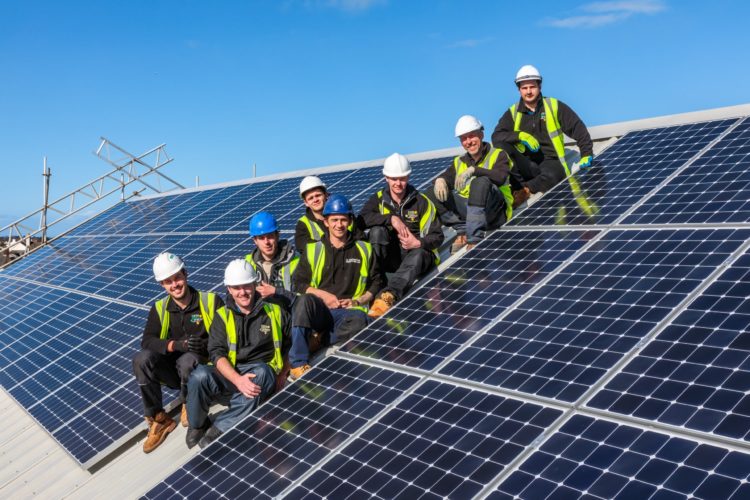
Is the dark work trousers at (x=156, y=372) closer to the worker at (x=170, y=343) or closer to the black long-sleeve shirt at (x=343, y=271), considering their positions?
the worker at (x=170, y=343)

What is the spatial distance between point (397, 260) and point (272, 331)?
215 cm

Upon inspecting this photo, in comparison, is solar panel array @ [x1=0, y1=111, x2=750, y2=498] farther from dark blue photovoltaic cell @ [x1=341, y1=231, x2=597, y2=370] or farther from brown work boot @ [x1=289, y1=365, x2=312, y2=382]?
brown work boot @ [x1=289, y1=365, x2=312, y2=382]

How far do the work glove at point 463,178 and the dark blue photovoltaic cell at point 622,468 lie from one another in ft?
16.5

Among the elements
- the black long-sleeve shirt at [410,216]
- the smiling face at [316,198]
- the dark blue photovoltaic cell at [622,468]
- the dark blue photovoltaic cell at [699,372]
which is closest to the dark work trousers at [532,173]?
the black long-sleeve shirt at [410,216]

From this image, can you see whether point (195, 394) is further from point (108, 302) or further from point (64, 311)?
point (64, 311)

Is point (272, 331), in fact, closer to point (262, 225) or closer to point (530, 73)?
point (262, 225)

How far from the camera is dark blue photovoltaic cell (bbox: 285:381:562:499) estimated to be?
5.13 meters

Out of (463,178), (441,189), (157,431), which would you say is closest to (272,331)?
(157,431)

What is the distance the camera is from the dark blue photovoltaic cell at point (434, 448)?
5129mm

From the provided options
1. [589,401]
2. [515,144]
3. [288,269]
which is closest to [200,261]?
[288,269]

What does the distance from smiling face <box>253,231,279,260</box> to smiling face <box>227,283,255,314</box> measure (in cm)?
137

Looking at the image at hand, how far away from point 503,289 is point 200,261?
7189mm

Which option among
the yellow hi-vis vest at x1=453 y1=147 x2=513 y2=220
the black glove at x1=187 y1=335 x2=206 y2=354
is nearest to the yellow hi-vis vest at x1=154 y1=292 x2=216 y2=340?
the black glove at x1=187 y1=335 x2=206 y2=354

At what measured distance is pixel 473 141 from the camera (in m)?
9.80
